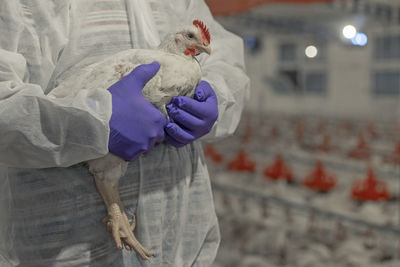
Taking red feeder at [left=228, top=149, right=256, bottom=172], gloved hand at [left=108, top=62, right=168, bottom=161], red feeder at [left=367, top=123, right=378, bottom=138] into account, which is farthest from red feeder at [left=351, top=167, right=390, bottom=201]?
red feeder at [left=367, top=123, right=378, bottom=138]

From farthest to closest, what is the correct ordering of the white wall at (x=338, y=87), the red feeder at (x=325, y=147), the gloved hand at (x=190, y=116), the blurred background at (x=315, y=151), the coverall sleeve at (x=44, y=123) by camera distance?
the white wall at (x=338, y=87) → the red feeder at (x=325, y=147) → the blurred background at (x=315, y=151) → the gloved hand at (x=190, y=116) → the coverall sleeve at (x=44, y=123)

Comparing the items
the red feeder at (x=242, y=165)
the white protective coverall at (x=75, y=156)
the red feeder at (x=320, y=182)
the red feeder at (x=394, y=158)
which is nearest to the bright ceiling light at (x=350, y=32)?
the red feeder at (x=320, y=182)

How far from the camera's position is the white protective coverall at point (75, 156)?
0.68 m

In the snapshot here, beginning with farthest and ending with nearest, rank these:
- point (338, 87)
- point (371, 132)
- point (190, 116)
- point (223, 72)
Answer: point (338, 87) → point (371, 132) → point (223, 72) → point (190, 116)

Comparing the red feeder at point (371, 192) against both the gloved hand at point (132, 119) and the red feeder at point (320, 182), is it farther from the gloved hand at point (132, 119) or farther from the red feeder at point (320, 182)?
the gloved hand at point (132, 119)

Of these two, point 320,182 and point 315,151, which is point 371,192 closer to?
point 320,182

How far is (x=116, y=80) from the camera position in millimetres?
771

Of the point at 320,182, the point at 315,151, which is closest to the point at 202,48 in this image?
the point at 320,182

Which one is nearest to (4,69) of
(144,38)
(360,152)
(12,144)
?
(12,144)

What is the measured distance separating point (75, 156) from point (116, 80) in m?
0.15

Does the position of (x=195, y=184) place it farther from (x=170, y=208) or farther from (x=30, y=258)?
(x=30, y=258)

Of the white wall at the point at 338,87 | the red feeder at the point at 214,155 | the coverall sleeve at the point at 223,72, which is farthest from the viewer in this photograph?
the white wall at the point at 338,87

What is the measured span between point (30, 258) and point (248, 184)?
308 cm

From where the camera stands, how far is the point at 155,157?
2.80 feet
